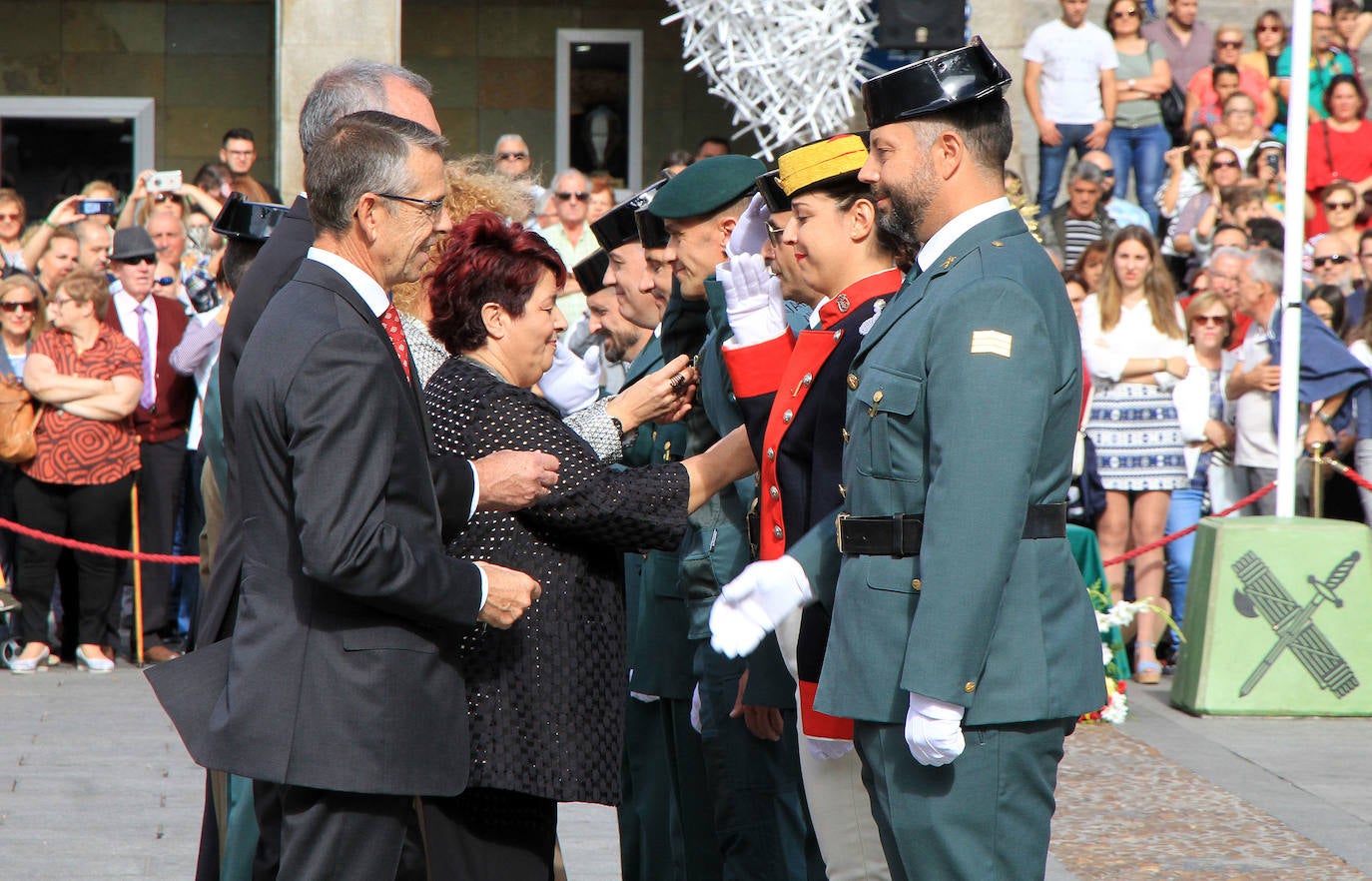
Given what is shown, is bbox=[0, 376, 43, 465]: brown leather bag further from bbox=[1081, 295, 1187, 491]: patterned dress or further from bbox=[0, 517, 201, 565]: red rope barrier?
bbox=[1081, 295, 1187, 491]: patterned dress

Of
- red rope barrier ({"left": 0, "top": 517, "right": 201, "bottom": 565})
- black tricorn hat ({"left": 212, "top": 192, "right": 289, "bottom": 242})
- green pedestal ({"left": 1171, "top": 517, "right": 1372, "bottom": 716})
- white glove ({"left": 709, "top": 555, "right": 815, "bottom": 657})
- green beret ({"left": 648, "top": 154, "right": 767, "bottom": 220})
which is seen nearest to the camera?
white glove ({"left": 709, "top": 555, "right": 815, "bottom": 657})

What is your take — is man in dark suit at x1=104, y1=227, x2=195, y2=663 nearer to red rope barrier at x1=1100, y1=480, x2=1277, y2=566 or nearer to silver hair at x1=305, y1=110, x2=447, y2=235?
red rope barrier at x1=1100, y1=480, x2=1277, y2=566

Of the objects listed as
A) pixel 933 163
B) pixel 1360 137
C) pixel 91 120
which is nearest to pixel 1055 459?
pixel 933 163

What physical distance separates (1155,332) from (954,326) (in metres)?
6.15

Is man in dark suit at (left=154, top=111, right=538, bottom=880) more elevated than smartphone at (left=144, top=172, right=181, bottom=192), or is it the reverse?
smartphone at (left=144, top=172, right=181, bottom=192)

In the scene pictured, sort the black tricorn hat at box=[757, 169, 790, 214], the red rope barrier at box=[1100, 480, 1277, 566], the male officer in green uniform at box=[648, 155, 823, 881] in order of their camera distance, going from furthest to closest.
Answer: the red rope barrier at box=[1100, 480, 1277, 566] → the male officer in green uniform at box=[648, 155, 823, 881] → the black tricorn hat at box=[757, 169, 790, 214]

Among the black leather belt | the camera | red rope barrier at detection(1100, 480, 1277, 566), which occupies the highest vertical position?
the camera

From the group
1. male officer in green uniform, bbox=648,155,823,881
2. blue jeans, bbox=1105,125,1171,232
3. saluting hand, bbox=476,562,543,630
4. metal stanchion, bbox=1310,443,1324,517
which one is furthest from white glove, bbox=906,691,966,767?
blue jeans, bbox=1105,125,1171,232

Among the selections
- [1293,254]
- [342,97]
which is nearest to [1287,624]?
[1293,254]

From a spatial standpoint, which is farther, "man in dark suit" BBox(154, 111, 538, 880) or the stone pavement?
the stone pavement

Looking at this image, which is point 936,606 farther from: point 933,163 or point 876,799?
point 933,163

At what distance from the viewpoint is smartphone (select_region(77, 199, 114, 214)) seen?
1047 centimetres

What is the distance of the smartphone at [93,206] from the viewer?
34.3 ft

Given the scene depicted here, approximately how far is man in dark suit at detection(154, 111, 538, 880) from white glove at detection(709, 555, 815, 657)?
1.35ft
